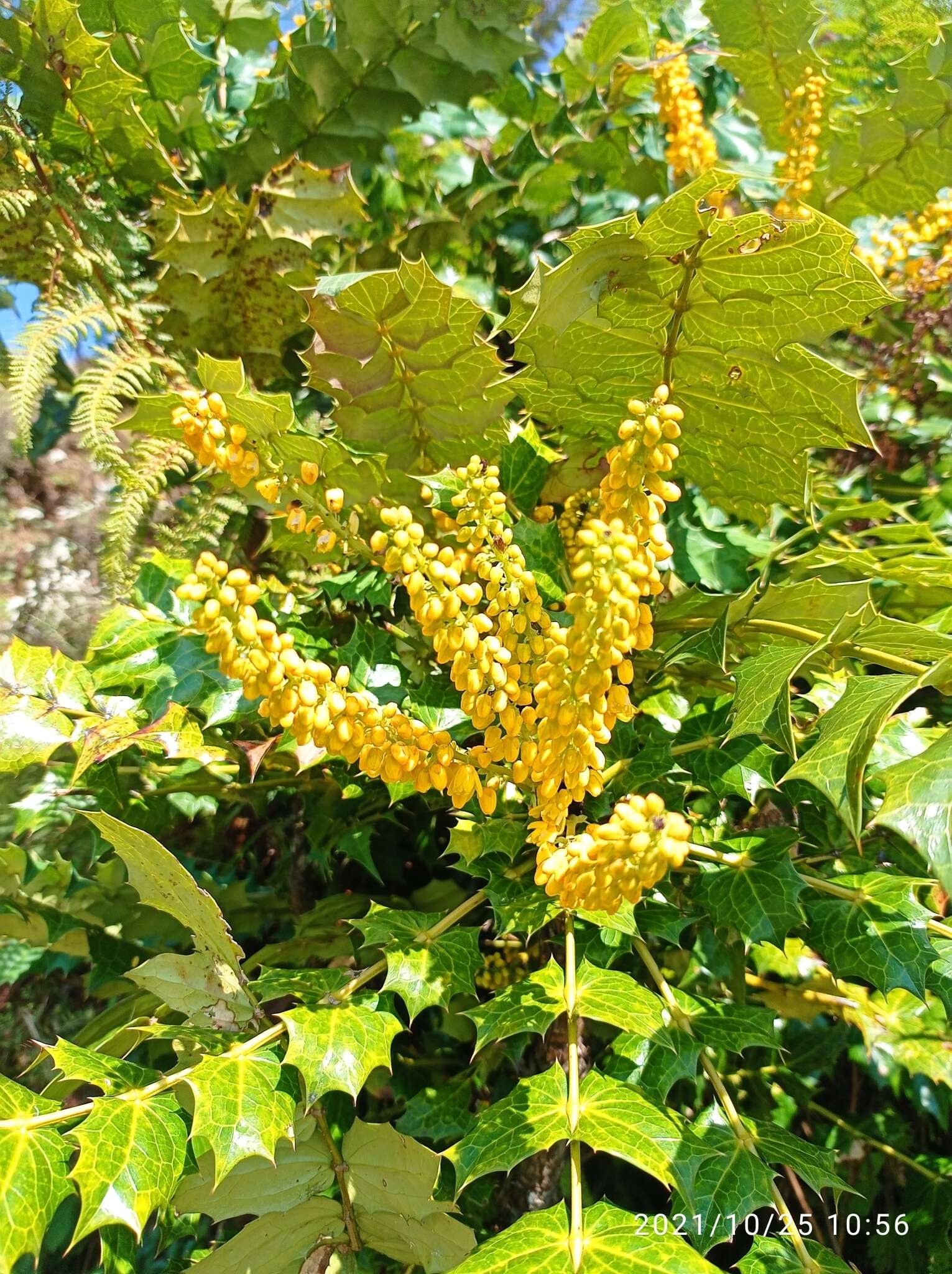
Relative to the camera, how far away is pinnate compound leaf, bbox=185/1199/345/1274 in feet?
3.05

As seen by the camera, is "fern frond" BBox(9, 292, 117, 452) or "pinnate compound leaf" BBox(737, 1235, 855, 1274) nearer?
"pinnate compound leaf" BBox(737, 1235, 855, 1274)

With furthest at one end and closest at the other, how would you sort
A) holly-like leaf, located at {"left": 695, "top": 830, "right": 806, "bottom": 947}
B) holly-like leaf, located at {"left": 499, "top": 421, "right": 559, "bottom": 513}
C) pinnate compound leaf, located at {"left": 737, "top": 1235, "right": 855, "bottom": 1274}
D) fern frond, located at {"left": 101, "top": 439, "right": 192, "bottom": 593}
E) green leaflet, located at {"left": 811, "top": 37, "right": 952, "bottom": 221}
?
green leaflet, located at {"left": 811, "top": 37, "right": 952, "bottom": 221}, fern frond, located at {"left": 101, "top": 439, "right": 192, "bottom": 593}, holly-like leaf, located at {"left": 499, "top": 421, "right": 559, "bottom": 513}, holly-like leaf, located at {"left": 695, "top": 830, "right": 806, "bottom": 947}, pinnate compound leaf, located at {"left": 737, "top": 1235, "right": 855, "bottom": 1274}

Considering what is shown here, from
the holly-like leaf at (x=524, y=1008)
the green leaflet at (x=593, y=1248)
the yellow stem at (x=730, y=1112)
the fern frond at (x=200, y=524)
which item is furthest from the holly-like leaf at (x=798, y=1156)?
the fern frond at (x=200, y=524)

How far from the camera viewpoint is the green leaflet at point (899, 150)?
60.3 inches

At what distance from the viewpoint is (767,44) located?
1.67m

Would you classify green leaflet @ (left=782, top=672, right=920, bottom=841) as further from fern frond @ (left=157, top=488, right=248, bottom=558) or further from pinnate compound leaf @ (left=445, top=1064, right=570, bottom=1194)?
fern frond @ (left=157, top=488, right=248, bottom=558)

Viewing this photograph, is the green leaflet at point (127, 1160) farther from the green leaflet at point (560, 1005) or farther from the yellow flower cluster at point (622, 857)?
the yellow flower cluster at point (622, 857)

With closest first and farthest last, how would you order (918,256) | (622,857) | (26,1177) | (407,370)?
(622,857), (26,1177), (407,370), (918,256)

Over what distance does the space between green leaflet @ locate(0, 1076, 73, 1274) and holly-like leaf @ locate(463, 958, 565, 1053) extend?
392 millimetres

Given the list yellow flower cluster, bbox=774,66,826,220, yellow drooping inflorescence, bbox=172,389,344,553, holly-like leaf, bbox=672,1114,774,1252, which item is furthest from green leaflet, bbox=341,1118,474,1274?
yellow flower cluster, bbox=774,66,826,220

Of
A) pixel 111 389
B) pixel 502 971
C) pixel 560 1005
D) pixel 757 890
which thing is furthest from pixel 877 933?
pixel 111 389

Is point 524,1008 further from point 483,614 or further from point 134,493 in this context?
point 134,493

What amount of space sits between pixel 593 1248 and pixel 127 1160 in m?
0.42
